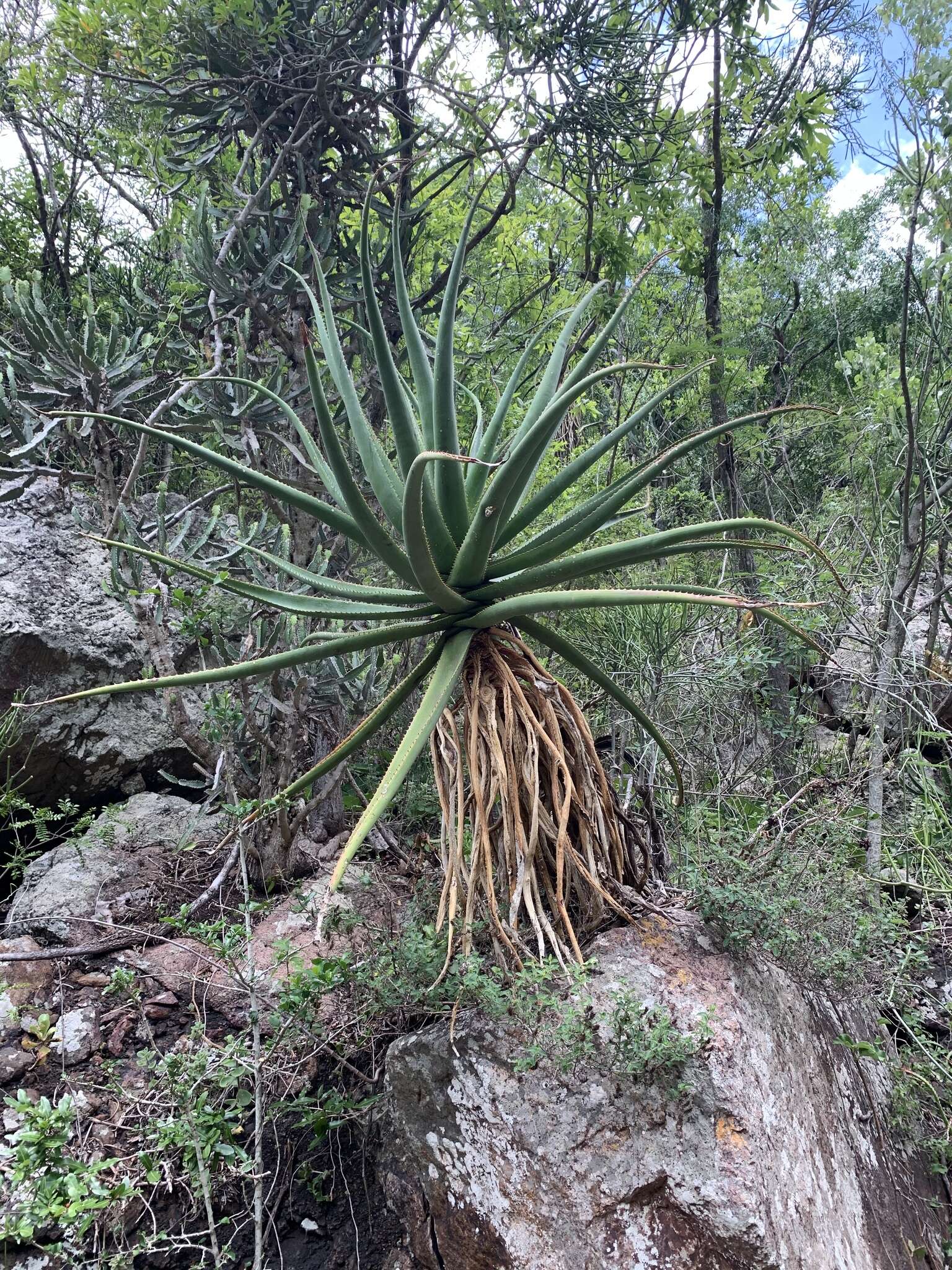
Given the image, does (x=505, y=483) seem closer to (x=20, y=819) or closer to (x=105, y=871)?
(x=105, y=871)

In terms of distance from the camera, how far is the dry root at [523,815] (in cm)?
196

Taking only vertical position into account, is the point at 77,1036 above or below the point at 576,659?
below

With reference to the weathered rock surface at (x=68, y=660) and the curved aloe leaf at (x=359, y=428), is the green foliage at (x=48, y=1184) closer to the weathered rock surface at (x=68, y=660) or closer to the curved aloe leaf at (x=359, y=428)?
the curved aloe leaf at (x=359, y=428)

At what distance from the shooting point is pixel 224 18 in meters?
3.31

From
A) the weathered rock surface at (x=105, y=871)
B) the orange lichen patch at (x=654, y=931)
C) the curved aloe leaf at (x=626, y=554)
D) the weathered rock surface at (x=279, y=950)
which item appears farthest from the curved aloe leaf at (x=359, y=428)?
the weathered rock surface at (x=105, y=871)

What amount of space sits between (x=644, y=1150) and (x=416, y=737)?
101 cm

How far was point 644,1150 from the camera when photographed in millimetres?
1710

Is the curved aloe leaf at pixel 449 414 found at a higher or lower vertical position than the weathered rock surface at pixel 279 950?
higher

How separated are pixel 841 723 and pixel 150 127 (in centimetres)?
540

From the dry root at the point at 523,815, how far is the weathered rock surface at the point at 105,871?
1.37m

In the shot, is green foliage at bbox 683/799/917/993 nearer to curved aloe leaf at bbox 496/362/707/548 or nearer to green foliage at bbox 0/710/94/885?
curved aloe leaf at bbox 496/362/707/548

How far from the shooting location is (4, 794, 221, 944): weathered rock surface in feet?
8.85

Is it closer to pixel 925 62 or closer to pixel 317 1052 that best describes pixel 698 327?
pixel 925 62

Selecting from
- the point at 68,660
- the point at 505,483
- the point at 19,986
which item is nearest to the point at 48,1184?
the point at 19,986
